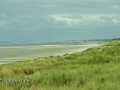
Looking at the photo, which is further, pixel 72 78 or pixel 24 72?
pixel 24 72

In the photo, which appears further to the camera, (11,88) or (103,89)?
(103,89)

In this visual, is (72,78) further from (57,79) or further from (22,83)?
(22,83)

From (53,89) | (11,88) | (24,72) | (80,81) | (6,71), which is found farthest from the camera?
(24,72)

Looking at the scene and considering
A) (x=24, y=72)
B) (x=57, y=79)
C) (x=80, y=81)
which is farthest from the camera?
(x=24, y=72)

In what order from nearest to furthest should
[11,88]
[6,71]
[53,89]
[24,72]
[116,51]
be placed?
[11,88] → [53,89] → [6,71] → [24,72] → [116,51]

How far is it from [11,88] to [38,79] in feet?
15.4

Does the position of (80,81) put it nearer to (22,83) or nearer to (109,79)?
(109,79)

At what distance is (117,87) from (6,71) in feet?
33.7

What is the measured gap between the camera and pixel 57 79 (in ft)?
50.1

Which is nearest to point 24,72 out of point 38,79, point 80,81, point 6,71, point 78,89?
point 6,71

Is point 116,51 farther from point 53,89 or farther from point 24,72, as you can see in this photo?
point 53,89

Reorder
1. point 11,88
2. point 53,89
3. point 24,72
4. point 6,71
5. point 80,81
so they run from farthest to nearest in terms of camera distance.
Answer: point 24,72, point 6,71, point 80,81, point 53,89, point 11,88

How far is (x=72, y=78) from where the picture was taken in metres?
15.4

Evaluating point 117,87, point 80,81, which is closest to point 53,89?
point 117,87
